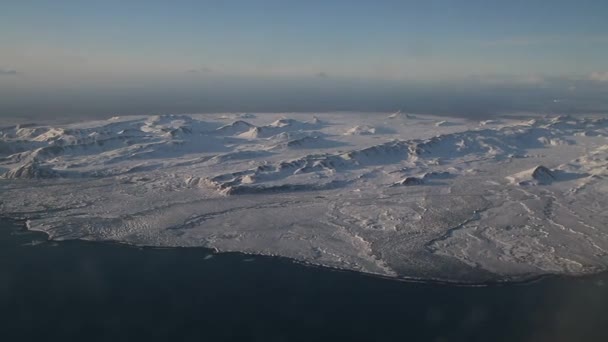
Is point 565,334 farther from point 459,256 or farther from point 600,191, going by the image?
point 600,191

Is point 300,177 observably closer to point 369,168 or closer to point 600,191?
point 369,168

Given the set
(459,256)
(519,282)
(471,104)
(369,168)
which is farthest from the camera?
(471,104)

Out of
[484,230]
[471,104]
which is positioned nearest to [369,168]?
[484,230]

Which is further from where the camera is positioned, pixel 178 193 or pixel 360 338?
pixel 178 193

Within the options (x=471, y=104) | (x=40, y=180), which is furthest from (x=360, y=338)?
(x=471, y=104)

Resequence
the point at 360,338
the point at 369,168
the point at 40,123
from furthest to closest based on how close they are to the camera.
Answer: the point at 40,123, the point at 369,168, the point at 360,338

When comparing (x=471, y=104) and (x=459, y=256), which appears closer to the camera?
(x=459, y=256)
